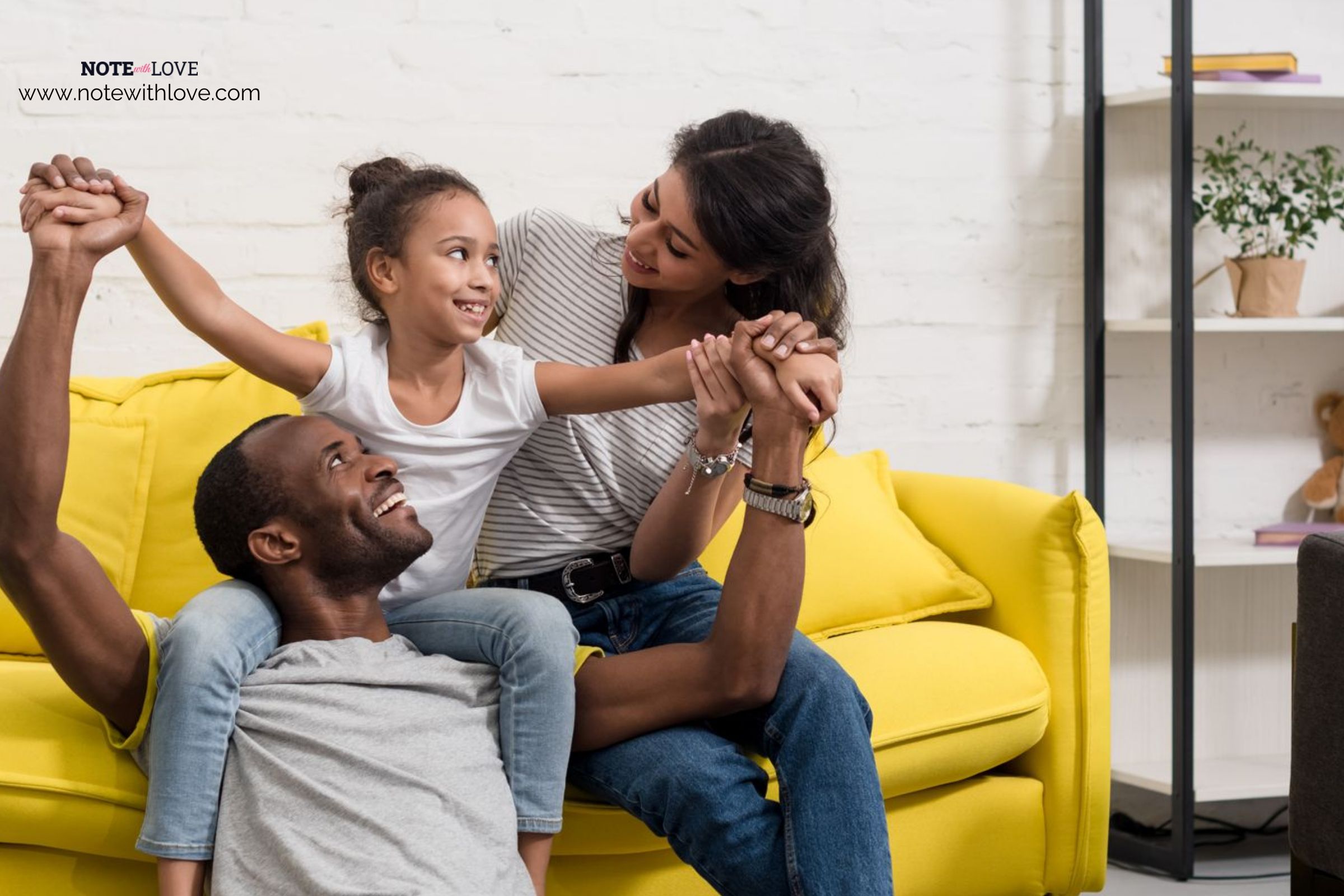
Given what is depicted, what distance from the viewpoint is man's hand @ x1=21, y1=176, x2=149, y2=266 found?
1.31m

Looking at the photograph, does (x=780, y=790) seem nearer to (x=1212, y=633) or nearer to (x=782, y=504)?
(x=782, y=504)

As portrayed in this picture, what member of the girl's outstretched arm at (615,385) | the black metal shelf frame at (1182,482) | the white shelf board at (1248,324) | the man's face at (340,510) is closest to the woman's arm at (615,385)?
the girl's outstretched arm at (615,385)

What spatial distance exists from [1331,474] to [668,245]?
70.5 inches

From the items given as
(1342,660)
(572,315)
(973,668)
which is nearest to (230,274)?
(572,315)

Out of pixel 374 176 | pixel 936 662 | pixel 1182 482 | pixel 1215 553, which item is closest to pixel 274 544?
pixel 374 176

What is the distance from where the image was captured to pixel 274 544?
148cm

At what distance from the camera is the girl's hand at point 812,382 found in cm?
147

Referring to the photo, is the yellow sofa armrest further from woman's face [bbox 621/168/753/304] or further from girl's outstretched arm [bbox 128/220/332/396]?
girl's outstretched arm [bbox 128/220/332/396]

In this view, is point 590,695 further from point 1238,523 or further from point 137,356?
point 1238,523

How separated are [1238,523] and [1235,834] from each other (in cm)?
63

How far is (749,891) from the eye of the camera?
142 cm

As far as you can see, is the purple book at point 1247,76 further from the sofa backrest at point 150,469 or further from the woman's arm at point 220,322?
the woman's arm at point 220,322

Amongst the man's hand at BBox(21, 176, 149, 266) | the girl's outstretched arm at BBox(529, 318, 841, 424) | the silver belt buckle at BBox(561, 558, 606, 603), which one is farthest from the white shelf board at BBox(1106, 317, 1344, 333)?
the man's hand at BBox(21, 176, 149, 266)

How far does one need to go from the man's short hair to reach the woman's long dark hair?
0.48 meters
